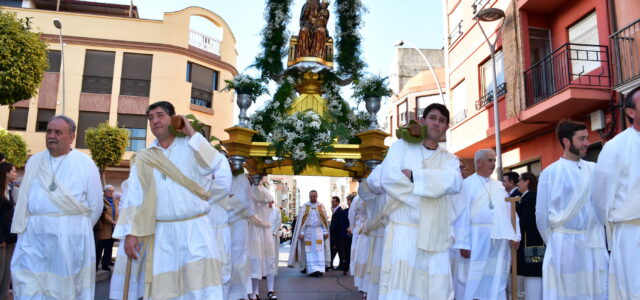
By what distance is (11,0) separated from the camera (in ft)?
102

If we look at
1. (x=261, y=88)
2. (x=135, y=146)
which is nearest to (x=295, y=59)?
(x=261, y=88)

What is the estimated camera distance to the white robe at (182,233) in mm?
4133

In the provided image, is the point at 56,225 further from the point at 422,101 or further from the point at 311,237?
the point at 422,101

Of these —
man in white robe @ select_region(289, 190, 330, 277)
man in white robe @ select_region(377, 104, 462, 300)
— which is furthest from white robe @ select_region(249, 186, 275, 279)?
man in white robe @ select_region(377, 104, 462, 300)

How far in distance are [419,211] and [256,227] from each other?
4.57 meters

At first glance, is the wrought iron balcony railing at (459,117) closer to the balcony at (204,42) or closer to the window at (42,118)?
the balcony at (204,42)

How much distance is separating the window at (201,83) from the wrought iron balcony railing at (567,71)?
21335 millimetres

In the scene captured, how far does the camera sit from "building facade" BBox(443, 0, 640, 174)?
12.0m

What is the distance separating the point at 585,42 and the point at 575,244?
32.9 ft

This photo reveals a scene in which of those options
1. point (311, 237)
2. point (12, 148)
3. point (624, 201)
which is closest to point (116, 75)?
point (12, 148)

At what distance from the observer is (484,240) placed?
6184mm

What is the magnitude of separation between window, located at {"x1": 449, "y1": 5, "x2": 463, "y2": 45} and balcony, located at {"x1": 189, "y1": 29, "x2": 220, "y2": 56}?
16.3 m

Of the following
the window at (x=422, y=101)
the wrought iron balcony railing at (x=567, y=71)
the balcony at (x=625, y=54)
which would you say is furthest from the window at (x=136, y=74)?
the balcony at (x=625, y=54)

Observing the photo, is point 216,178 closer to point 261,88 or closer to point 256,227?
point 261,88
